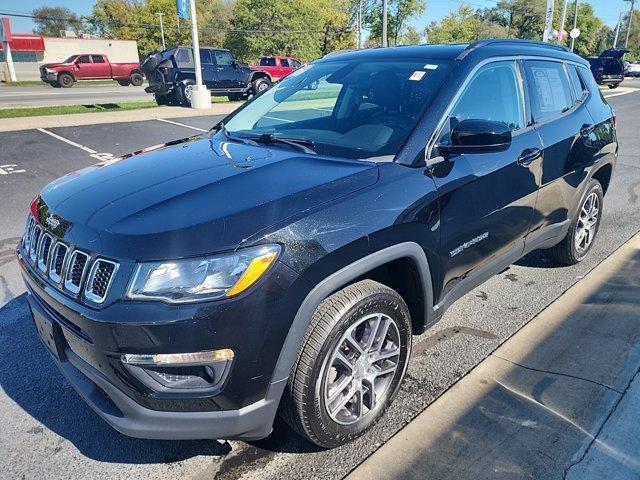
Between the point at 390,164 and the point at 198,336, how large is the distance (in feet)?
4.04

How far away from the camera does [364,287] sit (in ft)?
7.39

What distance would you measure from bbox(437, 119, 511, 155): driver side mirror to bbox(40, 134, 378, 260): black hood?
52 centimetres

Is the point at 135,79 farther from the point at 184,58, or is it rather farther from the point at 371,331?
the point at 371,331

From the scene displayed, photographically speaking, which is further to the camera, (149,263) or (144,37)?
(144,37)

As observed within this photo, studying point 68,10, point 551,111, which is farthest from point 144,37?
point 551,111

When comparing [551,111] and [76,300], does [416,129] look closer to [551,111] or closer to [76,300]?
[551,111]

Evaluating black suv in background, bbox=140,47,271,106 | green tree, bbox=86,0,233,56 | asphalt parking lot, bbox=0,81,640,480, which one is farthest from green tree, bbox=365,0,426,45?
asphalt parking lot, bbox=0,81,640,480

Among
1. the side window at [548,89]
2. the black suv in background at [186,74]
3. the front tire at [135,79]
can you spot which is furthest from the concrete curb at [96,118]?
the front tire at [135,79]

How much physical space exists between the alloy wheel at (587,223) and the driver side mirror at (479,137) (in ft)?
6.77

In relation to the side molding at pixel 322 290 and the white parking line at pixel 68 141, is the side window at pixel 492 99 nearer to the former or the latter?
the side molding at pixel 322 290

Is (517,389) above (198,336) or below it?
below

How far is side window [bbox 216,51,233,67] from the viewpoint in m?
20.0

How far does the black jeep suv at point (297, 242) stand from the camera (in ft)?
6.06

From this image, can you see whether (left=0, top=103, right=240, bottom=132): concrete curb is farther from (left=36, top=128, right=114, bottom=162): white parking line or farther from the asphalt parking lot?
the asphalt parking lot
